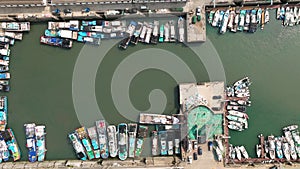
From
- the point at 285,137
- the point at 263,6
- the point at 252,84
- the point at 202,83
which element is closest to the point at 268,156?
the point at 285,137

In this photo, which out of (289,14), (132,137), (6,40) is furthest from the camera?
(289,14)

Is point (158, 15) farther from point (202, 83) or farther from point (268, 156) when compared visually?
point (268, 156)

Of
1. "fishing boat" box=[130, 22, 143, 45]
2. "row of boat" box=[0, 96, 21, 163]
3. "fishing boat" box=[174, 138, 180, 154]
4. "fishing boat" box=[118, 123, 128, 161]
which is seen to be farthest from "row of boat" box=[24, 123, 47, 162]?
"fishing boat" box=[174, 138, 180, 154]

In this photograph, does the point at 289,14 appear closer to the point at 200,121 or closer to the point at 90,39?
the point at 200,121

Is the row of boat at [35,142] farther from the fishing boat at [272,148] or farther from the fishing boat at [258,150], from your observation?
the fishing boat at [272,148]

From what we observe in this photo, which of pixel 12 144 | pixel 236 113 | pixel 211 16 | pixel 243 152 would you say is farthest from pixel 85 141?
pixel 211 16

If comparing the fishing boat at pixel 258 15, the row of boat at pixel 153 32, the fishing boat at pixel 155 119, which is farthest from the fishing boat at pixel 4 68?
the fishing boat at pixel 258 15
